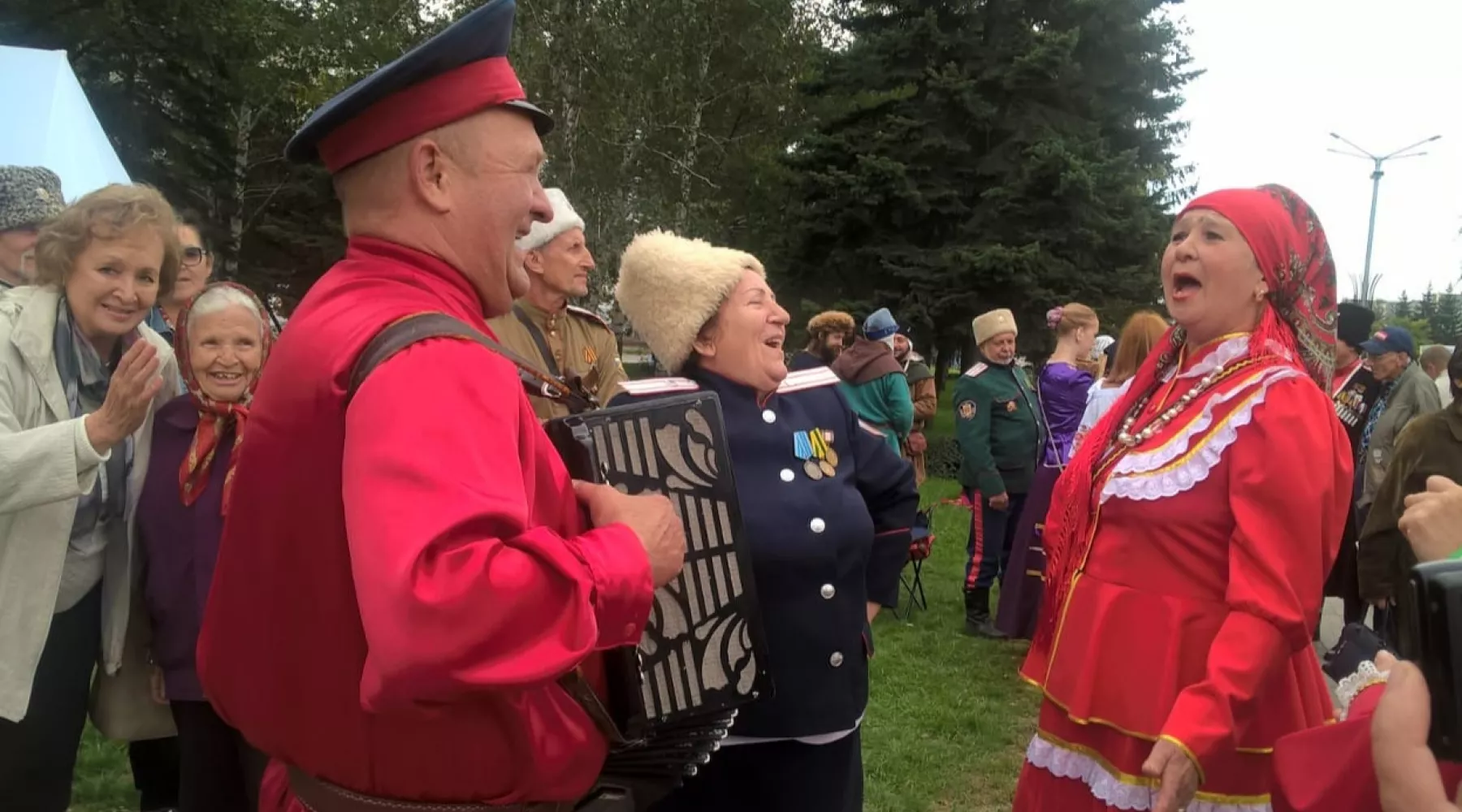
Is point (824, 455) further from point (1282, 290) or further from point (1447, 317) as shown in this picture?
point (1447, 317)

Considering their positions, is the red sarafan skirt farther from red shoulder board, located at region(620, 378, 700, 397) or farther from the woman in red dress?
the woman in red dress

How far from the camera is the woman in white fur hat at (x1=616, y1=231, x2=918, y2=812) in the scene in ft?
8.87

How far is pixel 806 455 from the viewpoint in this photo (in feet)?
9.34

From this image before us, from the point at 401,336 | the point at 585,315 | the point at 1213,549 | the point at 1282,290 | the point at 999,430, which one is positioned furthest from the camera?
the point at 999,430

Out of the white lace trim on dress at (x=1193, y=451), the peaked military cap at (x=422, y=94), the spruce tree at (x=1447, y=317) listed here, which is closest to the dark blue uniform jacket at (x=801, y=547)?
the white lace trim on dress at (x=1193, y=451)

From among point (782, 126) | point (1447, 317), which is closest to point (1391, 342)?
point (782, 126)

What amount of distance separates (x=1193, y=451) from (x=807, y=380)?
3.66ft

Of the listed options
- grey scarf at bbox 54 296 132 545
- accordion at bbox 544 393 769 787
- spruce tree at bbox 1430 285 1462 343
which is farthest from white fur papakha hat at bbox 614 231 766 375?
spruce tree at bbox 1430 285 1462 343

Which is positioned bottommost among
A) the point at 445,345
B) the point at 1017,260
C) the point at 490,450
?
the point at 490,450

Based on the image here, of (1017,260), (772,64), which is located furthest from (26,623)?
(772,64)

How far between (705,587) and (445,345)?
94 centimetres

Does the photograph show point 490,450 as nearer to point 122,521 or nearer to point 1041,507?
point 122,521

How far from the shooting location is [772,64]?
2217 centimetres

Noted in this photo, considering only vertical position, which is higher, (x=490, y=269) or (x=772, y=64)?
(x=772, y=64)
